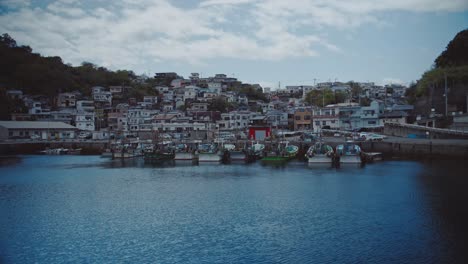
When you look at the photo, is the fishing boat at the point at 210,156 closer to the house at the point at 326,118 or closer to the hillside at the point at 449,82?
the house at the point at 326,118

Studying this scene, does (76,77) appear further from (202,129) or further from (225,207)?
(225,207)

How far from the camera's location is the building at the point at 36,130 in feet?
163

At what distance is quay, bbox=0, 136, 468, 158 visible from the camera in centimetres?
3073

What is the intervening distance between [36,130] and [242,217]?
4316 centimetres

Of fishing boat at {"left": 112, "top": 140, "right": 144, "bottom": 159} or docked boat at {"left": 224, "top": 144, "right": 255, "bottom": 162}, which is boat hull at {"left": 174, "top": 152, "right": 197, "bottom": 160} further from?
fishing boat at {"left": 112, "top": 140, "right": 144, "bottom": 159}

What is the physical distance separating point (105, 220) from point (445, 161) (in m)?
23.3

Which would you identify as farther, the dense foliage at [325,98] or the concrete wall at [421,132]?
the dense foliage at [325,98]

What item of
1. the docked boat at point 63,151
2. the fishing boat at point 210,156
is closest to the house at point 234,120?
the docked boat at point 63,151

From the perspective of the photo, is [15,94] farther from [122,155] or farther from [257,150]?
[257,150]

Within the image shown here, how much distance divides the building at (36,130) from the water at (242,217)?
25.3 metres

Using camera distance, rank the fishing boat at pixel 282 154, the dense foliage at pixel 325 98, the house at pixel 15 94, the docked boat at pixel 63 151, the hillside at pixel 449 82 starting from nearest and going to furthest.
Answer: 1. the fishing boat at pixel 282 154
2. the hillside at pixel 449 82
3. the docked boat at pixel 63 151
4. the house at pixel 15 94
5. the dense foliage at pixel 325 98

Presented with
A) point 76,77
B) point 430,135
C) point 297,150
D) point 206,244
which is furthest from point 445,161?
point 76,77

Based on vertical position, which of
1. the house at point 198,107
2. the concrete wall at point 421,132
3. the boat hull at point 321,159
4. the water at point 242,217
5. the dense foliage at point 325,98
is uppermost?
the dense foliage at point 325,98

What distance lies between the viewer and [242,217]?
16.3 m
